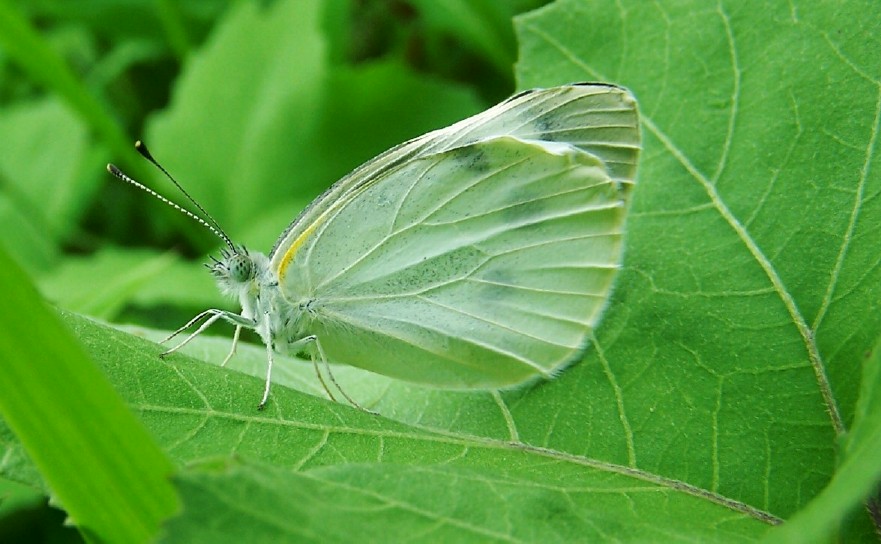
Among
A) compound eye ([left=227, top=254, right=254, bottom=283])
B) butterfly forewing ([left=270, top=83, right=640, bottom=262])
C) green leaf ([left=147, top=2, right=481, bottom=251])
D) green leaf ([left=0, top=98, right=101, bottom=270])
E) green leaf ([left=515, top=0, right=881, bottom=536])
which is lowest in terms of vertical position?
green leaf ([left=515, top=0, right=881, bottom=536])

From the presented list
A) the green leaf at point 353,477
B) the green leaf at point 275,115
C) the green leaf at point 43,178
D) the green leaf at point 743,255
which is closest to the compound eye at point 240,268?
the green leaf at point 353,477

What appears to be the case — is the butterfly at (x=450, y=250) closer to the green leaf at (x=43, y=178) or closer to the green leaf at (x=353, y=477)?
the green leaf at (x=353, y=477)

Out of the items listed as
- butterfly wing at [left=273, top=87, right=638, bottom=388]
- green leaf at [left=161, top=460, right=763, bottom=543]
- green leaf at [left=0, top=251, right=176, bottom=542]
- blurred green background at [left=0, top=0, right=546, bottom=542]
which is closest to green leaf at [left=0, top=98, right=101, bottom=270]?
blurred green background at [left=0, top=0, right=546, bottom=542]

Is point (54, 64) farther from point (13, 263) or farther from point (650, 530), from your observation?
point (650, 530)

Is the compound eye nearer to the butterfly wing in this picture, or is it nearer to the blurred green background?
the butterfly wing

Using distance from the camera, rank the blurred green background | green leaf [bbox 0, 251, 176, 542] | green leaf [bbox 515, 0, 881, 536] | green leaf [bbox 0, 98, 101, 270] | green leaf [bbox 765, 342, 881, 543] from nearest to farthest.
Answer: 1. green leaf [bbox 765, 342, 881, 543]
2. green leaf [bbox 0, 251, 176, 542]
3. green leaf [bbox 515, 0, 881, 536]
4. the blurred green background
5. green leaf [bbox 0, 98, 101, 270]

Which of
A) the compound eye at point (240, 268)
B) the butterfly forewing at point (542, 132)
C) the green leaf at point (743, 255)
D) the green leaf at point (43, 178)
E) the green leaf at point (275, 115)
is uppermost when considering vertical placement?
the green leaf at point (43, 178)

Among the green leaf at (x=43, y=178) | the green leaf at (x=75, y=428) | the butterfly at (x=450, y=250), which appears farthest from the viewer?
the green leaf at (x=43, y=178)
